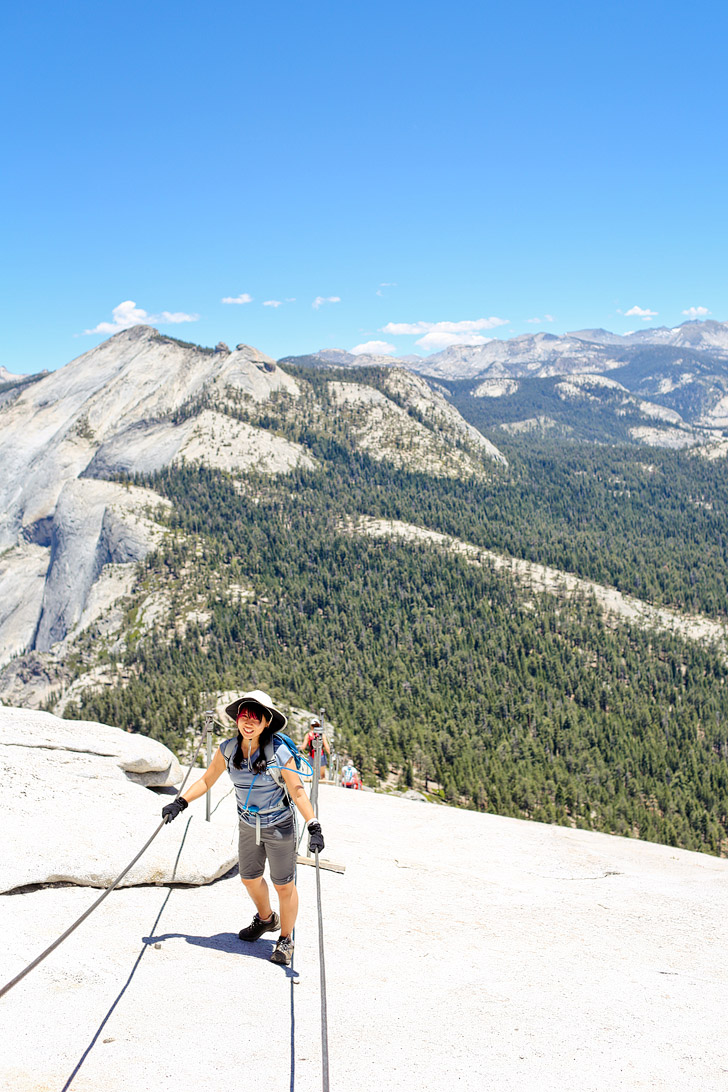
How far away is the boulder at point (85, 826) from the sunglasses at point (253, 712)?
6757 mm

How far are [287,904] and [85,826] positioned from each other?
22.3ft

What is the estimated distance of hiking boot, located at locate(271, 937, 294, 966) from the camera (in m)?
10.9

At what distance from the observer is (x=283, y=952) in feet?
35.6

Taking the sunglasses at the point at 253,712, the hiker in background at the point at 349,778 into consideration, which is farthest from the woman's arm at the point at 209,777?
the hiker in background at the point at 349,778

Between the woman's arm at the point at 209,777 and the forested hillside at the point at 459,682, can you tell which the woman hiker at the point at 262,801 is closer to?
the woman's arm at the point at 209,777

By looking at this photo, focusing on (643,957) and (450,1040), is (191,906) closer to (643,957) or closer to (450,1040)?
(450,1040)

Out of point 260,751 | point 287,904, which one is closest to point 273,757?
point 260,751

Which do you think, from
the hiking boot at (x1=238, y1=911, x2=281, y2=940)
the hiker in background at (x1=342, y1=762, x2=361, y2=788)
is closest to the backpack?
the hiking boot at (x1=238, y1=911, x2=281, y2=940)

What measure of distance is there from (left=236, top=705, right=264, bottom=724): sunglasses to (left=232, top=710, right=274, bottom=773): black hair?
13 centimetres

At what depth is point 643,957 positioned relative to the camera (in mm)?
13047

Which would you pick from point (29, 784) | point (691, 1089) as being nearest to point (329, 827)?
point (29, 784)

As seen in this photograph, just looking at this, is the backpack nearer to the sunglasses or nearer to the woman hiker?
the woman hiker

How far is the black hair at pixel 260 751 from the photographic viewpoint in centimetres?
1016

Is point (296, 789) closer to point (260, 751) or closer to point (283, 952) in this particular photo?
point (260, 751)
